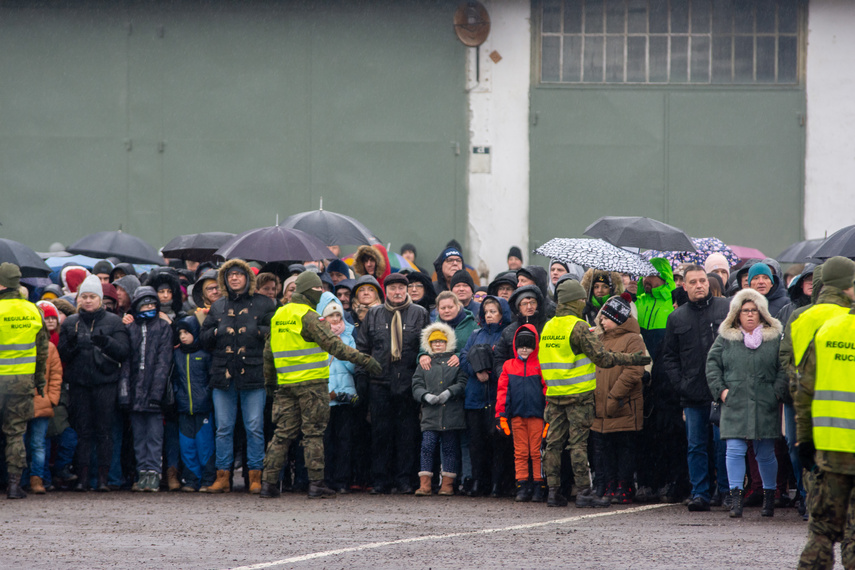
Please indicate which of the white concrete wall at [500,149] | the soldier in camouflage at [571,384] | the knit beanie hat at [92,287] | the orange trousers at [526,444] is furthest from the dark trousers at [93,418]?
the white concrete wall at [500,149]

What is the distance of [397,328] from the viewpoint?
11.7 metres

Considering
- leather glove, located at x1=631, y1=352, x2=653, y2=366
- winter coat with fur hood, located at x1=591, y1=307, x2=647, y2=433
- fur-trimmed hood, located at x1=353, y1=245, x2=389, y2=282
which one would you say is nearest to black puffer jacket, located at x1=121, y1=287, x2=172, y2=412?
fur-trimmed hood, located at x1=353, y1=245, x2=389, y2=282

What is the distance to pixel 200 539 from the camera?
336 inches

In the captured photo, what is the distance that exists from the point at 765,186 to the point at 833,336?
43.0 ft

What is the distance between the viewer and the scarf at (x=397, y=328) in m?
11.6

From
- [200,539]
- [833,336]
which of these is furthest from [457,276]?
[833,336]

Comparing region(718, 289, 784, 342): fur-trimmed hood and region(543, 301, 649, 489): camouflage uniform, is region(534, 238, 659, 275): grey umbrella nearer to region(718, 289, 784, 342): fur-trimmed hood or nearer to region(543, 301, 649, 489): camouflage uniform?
region(543, 301, 649, 489): camouflage uniform

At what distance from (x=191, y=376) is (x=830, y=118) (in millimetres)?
11664

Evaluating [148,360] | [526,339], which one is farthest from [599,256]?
[148,360]

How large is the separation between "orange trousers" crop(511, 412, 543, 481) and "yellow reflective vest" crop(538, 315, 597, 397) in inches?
22.4

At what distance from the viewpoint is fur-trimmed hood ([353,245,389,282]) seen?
13039 mm

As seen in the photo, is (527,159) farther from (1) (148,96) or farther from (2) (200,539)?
(2) (200,539)

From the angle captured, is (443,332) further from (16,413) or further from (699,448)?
(16,413)

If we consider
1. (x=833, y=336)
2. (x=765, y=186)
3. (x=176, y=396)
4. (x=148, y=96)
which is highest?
(x=148, y=96)
